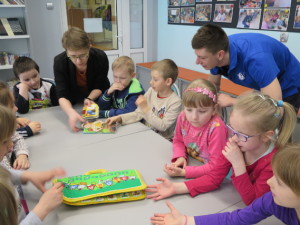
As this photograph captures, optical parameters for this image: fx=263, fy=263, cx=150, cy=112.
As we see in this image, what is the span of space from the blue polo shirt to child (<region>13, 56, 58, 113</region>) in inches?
56.8

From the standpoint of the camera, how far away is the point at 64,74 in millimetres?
2035

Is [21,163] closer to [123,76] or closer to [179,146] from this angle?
[179,146]

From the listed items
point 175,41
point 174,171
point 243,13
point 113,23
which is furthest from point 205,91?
point 113,23

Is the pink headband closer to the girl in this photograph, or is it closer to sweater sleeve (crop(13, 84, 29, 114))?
the girl

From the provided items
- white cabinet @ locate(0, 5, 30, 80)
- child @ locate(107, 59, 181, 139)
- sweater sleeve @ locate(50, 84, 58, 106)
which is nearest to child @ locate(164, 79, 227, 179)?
child @ locate(107, 59, 181, 139)

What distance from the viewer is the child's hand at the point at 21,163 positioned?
4.23 ft

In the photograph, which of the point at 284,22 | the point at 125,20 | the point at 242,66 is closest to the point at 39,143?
the point at 242,66

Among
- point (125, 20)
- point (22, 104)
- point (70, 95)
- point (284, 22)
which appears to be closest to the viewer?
point (22, 104)

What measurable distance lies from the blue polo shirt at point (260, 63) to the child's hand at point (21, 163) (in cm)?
126

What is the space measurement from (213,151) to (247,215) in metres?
0.41

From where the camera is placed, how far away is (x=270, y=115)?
1035 mm

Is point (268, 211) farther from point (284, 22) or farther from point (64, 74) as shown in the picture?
point (284, 22)

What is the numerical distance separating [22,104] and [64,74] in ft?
1.29

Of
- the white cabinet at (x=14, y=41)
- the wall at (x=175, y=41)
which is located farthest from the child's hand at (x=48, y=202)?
the wall at (x=175, y=41)
